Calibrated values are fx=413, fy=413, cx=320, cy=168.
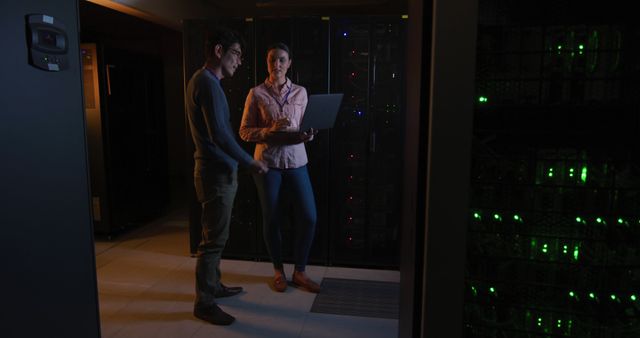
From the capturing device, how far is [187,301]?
2.60 metres

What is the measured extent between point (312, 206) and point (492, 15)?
7.24 feet

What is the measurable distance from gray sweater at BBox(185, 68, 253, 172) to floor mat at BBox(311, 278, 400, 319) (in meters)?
1.06

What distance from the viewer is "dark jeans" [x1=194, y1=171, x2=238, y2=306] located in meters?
2.17

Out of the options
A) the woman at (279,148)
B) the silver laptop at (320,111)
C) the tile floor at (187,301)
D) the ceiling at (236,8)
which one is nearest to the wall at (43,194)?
the tile floor at (187,301)

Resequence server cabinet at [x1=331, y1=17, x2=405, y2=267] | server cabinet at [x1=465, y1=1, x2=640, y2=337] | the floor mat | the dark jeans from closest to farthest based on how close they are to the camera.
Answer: server cabinet at [x1=465, y1=1, x2=640, y2=337], the dark jeans, the floor mat, server cabinet at [x1=331, y1=17, x2=405, y2=267]

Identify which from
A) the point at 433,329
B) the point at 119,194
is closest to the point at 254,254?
the point at 119,194

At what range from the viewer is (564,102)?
610 millimetres

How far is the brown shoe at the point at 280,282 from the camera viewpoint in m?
2.74

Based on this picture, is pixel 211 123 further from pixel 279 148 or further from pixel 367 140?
pixel 367 140

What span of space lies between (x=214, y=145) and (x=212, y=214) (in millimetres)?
369

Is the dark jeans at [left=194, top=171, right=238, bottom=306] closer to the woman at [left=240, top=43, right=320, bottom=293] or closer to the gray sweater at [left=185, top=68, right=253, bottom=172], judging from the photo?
the gray sweater at [left=185, top=68, right=253, bottom=172]

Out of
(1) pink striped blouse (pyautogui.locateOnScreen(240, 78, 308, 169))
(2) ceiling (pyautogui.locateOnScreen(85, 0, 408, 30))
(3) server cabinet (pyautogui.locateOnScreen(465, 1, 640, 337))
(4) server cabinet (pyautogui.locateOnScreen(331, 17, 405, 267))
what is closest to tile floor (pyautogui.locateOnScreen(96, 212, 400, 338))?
(4) server cabinet (pyautogui.locateOnScreen(331, 17, 405, 267))

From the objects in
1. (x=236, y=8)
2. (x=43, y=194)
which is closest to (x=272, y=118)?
(x=43, y=194)

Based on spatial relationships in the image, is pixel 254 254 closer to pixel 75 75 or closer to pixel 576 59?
pixel 75 75
